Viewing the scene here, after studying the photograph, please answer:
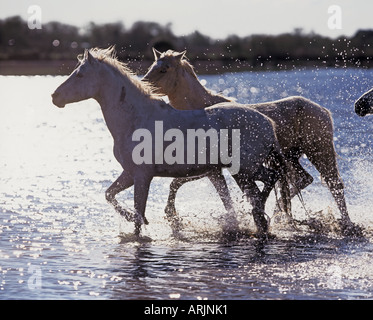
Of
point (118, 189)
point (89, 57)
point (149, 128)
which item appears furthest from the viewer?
point (118, 189)

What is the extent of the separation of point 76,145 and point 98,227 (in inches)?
554

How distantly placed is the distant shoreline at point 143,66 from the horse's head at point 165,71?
176 ft

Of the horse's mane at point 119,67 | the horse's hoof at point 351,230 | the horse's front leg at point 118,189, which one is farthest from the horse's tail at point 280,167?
the horse's front leg at point 118,189

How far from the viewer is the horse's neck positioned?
36.6 feet

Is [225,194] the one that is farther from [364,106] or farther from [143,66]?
[143,66]

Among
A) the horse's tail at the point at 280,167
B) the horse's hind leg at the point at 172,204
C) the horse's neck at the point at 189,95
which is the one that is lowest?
Answer: the horse's hind leg at the point at 172,204

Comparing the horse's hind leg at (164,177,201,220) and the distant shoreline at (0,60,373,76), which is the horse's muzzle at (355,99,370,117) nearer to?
the horse's hind leg at (164,177,201,220)

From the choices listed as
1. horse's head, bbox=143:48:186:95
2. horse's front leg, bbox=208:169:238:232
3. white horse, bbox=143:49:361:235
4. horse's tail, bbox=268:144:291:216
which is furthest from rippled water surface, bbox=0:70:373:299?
horse's head, bbox=143:48:186:95

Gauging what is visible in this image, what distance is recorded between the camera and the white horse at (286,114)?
11.0m

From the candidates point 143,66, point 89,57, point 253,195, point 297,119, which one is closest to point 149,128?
point 89,57

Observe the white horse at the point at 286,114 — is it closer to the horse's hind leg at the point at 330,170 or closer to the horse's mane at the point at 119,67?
the horse's hind leg at the point at 330,170

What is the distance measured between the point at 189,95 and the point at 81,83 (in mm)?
1805

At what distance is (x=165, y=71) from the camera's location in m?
11.0

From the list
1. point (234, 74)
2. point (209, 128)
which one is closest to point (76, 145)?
point (209, 128)
